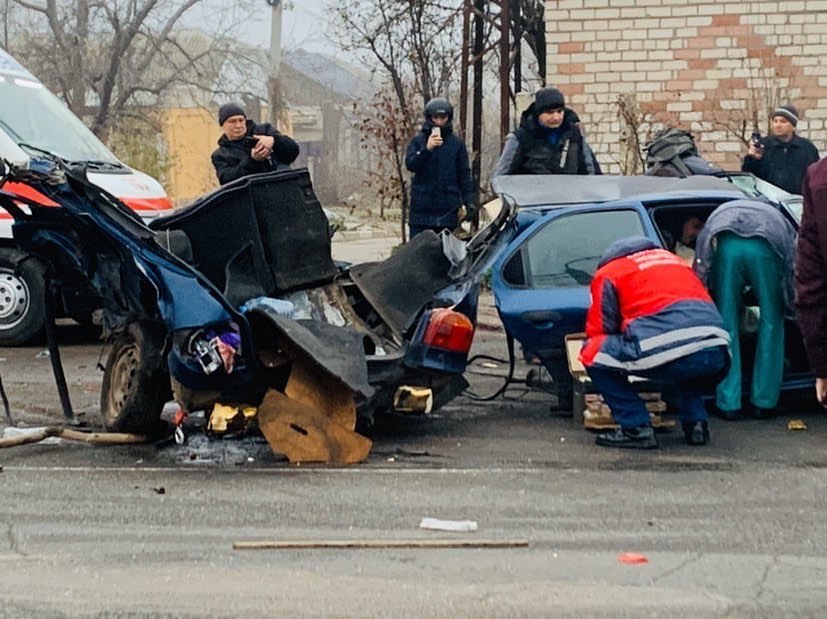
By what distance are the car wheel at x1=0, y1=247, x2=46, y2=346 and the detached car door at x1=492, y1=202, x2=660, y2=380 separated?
4.63 m

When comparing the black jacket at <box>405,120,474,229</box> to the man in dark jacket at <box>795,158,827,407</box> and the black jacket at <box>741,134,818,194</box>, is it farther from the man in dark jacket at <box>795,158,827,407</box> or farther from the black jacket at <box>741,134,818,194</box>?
the man in dark jacket at <box>795,158,827,407</box>

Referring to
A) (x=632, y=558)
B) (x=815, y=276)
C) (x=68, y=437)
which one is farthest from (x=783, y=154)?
(x=815, y=276)

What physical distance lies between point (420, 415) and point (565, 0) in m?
8.23

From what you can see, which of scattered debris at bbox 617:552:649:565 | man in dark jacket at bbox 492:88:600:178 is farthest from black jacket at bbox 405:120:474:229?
scattered debris at bbox 617:552:649:565

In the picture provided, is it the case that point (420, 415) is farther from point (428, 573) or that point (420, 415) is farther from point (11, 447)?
point (428, 573)

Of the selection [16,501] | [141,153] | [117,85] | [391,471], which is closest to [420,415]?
[391,471]

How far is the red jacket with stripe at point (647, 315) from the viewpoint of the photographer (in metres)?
7.34

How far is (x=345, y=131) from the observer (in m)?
62.2

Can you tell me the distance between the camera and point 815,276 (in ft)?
14.7

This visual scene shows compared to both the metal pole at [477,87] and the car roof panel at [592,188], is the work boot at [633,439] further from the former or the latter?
the metal pole at [477,87]

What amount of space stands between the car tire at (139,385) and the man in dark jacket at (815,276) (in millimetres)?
3987

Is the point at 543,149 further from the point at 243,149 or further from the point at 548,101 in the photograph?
the point at 243,149

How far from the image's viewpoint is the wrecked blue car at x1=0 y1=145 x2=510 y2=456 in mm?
7152

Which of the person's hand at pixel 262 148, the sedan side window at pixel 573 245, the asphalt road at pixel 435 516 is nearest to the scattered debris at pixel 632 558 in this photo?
the asphalt road at pixel 435 516
